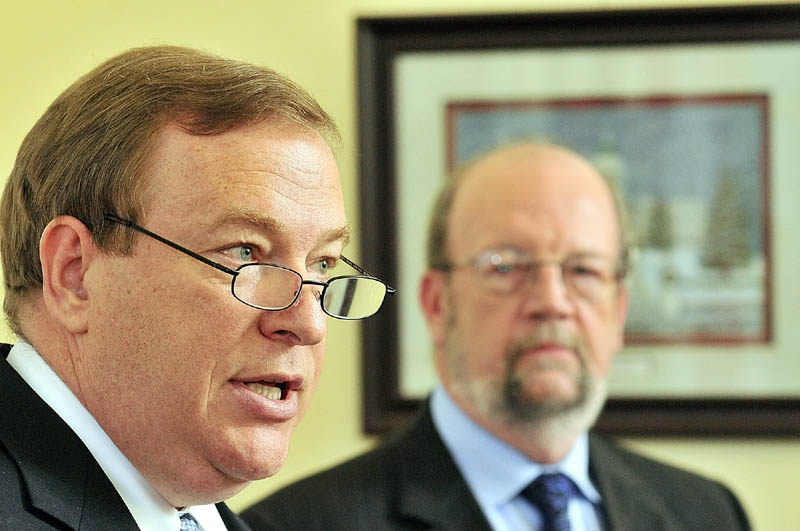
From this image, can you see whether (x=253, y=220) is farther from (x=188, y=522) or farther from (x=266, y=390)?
(x=188, y=522)

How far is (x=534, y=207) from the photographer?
1955mm

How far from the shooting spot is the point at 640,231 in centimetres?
260

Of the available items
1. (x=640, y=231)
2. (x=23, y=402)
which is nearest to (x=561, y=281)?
(x=640, y=231)

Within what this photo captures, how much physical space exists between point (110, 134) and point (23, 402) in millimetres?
284

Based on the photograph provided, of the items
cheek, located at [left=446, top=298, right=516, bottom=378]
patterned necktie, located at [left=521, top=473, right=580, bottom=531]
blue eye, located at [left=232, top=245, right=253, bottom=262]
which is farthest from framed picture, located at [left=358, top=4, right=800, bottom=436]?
blue eye, located at [left=232, top=245, right=253, bottom=262]

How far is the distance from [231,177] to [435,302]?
1.03 meters

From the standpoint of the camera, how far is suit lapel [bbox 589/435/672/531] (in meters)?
1.89

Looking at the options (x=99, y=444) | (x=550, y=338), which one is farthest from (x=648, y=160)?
(x=99, y=444)

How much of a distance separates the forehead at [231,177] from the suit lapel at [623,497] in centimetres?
103

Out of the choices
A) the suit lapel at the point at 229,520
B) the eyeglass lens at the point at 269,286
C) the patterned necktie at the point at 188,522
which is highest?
the eyeglass lens at the point at 269,286

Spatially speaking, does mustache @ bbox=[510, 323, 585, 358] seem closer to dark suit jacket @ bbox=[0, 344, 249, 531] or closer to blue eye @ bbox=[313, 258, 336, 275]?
blue eye @ bbox=[313, 258, 336, 275]

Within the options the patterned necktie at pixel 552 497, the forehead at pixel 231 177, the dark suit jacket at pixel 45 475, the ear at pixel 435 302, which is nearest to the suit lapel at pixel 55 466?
the dark suit jacket at pixel 45 475

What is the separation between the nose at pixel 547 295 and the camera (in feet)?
6.19

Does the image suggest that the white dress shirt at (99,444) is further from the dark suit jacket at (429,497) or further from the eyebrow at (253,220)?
the dark suit jacket at (429,497)
